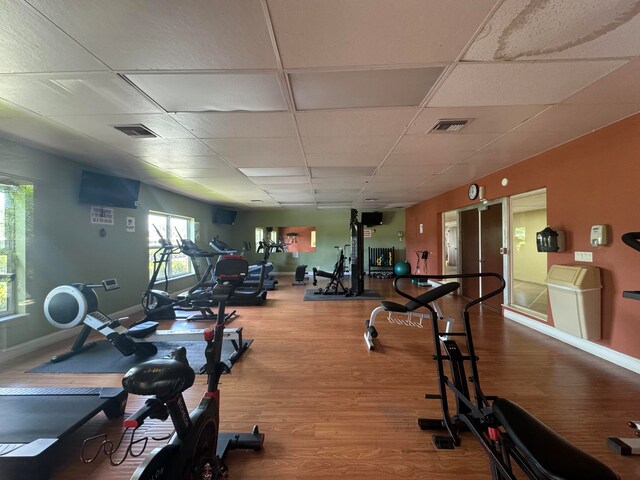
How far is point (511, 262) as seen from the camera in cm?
442

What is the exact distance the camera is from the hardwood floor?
5.34 ft

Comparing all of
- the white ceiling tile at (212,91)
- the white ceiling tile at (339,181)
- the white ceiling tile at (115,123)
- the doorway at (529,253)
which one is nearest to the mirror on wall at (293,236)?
the white ceiling tile at (339,181)

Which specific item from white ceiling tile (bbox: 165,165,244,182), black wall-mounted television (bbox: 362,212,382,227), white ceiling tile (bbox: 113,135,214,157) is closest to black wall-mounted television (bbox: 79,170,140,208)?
white ceiling tile (bbox: 165,165,244,182)

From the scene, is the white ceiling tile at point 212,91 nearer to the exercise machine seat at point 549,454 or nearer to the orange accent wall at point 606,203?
the exercise machine seat at point 549,454

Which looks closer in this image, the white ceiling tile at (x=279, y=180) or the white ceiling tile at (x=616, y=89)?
the white ceiling tile at (x=616, y=89)

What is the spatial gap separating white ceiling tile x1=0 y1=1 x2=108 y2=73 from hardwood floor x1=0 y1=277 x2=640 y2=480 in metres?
2.63

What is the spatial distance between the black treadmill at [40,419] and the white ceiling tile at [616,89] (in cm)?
446

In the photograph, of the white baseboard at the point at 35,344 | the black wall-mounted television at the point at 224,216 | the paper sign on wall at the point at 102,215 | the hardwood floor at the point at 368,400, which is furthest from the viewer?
the black wall-mounted television at the point at 224,216

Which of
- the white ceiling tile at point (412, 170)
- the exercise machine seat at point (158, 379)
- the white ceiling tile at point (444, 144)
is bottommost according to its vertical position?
the exercise machine seat at point (158, 379)

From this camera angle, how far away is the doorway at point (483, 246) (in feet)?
15.4

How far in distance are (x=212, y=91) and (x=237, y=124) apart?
567 mm

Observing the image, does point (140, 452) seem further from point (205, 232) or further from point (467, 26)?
point (205, 232)

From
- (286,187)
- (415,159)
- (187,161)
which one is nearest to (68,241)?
(187,161)

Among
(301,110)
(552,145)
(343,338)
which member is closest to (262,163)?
(301,110)
